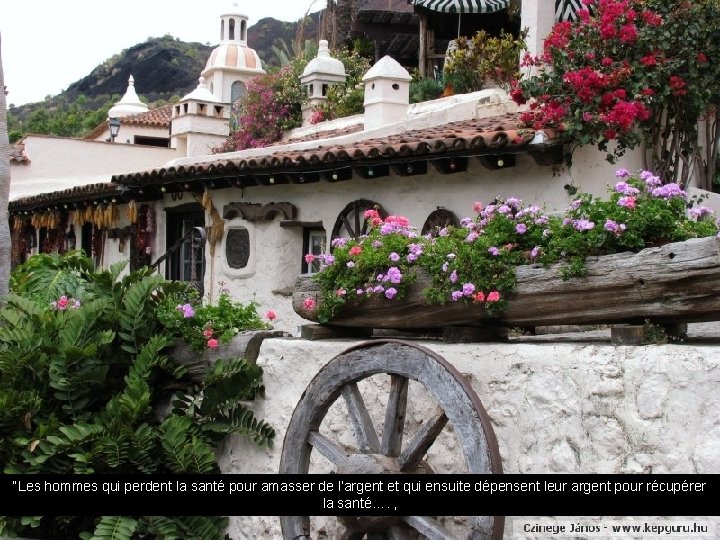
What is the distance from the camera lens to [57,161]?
2011 cm

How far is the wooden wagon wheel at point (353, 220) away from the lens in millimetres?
9883

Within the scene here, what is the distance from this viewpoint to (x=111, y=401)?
19.3 ft

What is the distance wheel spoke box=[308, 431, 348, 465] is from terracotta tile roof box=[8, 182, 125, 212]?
29.0ft

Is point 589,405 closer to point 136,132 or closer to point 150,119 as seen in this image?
point 136,132

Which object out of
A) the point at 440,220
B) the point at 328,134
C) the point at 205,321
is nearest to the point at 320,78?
the point at 328,134

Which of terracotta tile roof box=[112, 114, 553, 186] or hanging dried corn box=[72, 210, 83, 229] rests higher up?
terracotta tile roof box=[112, 114, 553, 186]

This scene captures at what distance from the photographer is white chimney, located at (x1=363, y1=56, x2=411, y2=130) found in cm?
1180

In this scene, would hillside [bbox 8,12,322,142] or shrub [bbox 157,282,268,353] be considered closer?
shrub [bbox 157,282,268,353]

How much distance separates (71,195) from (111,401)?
974 cm

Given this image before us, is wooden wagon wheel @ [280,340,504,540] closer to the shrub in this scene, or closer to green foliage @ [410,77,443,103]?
the shrub

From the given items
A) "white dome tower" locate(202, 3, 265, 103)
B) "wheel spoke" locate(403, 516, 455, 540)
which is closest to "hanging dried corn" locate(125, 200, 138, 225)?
"wheel spoke" locate(403, 516, 455, 540)

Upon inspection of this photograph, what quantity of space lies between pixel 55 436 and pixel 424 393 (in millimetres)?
2302

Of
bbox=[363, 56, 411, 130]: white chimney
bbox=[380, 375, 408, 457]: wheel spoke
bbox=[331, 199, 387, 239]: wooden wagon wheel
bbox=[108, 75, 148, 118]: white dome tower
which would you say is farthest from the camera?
bbox=[108, 75, 148, 118]: white dome tower

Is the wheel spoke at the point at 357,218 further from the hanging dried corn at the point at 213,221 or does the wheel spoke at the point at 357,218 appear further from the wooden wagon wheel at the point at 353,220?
the hanging dried corn at the point at 213,221
